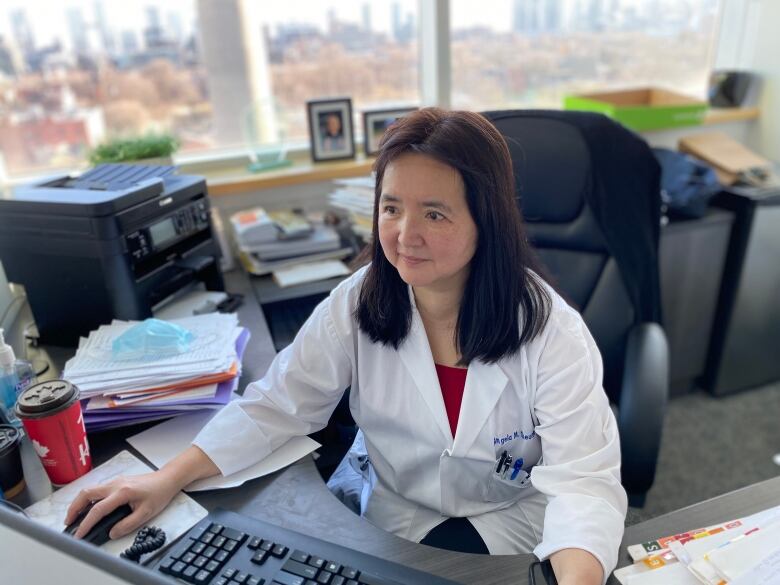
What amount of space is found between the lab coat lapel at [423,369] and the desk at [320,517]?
0.70ft

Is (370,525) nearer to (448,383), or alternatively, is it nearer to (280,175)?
(448,383)

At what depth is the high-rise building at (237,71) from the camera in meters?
1.97

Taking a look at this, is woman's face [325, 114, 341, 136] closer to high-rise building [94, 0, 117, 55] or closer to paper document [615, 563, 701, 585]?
high-rise building [94, 0, 117, 55]

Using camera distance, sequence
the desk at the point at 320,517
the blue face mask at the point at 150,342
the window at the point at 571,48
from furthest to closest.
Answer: the window at the point at 571,48 → the blue face mask at the point at 150,342 → the desk at the point at 320,517

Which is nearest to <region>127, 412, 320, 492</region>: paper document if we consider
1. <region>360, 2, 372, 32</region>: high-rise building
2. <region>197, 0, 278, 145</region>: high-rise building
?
<region>197, 0, 278, 145</region>: high-rise building

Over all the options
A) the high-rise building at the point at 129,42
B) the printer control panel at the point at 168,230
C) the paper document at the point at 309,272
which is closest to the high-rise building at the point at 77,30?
the high-rise building at the point at 129,42

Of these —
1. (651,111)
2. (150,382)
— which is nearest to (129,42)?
(150,382)

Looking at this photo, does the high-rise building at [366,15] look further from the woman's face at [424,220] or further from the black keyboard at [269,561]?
the black keyboard at [269,561]

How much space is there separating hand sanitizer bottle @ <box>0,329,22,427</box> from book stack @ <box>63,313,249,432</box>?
8 cm

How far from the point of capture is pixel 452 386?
1012mm

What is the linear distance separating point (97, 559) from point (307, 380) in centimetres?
69

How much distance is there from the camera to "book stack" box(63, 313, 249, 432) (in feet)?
3.25

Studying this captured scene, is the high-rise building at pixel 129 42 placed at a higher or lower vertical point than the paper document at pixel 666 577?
higher

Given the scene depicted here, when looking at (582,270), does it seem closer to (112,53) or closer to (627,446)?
(627,446)
